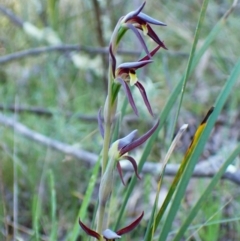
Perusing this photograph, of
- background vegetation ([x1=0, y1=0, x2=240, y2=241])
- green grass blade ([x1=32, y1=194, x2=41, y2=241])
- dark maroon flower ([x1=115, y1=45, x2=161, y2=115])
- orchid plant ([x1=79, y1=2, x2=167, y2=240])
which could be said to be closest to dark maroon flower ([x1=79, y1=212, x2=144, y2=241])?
orchid plant ([x1=79, y1=2, x2=167, y2=240])

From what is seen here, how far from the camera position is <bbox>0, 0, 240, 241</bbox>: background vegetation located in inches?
65.3

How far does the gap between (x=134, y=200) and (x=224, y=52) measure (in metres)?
0.82

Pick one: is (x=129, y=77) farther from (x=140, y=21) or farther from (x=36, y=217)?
(x=36, y=217)

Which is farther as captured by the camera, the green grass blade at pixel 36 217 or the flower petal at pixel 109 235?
the green grass blade at pixel 36 217

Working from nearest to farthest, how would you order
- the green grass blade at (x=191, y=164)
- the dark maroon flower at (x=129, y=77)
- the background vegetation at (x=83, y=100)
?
the dark maroon flower at (x=129, y=77), the green grass blade at (x=191, y=164), the background vegetation at (x=83, y=100)

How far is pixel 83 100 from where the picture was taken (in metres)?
2.33

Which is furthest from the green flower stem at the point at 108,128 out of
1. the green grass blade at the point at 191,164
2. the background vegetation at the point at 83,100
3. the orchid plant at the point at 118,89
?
the background vegetation at the point at 83,100

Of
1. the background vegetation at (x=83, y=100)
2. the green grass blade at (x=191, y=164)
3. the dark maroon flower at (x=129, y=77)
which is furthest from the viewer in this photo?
the background vegetation at (x=83, y=100)

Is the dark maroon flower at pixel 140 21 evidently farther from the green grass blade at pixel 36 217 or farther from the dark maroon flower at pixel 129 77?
the green grass blade at pixel 36 217

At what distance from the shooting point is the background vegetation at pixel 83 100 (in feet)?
5.44

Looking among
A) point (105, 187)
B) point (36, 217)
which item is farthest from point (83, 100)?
point (105, 187)

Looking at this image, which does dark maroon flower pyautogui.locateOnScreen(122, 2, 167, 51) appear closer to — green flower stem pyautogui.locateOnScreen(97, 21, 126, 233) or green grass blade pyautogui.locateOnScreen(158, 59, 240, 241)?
green flower stem pyautogui.locateOnScreen(97, 21, 126, 233)

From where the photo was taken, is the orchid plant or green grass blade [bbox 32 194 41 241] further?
green grass blade [bbox 32 194 41 241]

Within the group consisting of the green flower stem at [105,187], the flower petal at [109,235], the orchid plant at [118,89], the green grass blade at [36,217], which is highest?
the orchid plant at [118,89]
